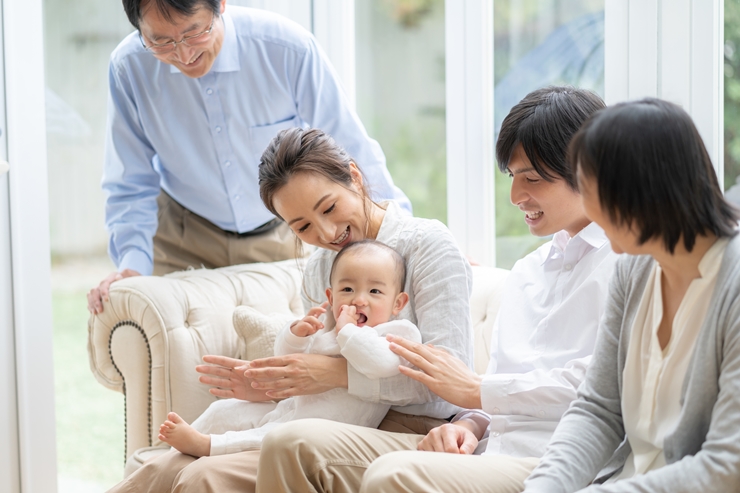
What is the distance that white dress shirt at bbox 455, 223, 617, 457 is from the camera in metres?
1.51

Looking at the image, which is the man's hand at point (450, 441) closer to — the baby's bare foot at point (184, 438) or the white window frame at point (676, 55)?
the baby's bare foot at point (184, 438)

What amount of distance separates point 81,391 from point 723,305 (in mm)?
2566

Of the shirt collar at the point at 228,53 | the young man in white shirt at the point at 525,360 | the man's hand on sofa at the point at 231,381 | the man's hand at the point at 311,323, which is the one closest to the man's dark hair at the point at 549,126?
the young man in white shirt at the point at 525,360

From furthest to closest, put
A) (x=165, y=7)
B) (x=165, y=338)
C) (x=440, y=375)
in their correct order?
(x=165, y=338) < (x=165, y=7) < (x=440, y=375)

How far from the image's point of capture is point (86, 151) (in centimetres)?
294

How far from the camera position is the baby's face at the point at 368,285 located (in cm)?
171

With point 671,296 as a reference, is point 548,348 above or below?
below

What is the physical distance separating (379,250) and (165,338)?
83 centimetres

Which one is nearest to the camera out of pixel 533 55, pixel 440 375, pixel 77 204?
pixel 440 375

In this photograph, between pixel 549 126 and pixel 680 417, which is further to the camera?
pixel 549 126

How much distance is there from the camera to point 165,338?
7.32ft

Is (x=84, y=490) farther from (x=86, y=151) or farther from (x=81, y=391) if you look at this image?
(x=86, y=151)

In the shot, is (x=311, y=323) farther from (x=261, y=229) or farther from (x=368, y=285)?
(x=261, y=229)

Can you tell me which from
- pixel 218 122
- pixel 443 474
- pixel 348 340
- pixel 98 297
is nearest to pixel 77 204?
pixel 98 297
